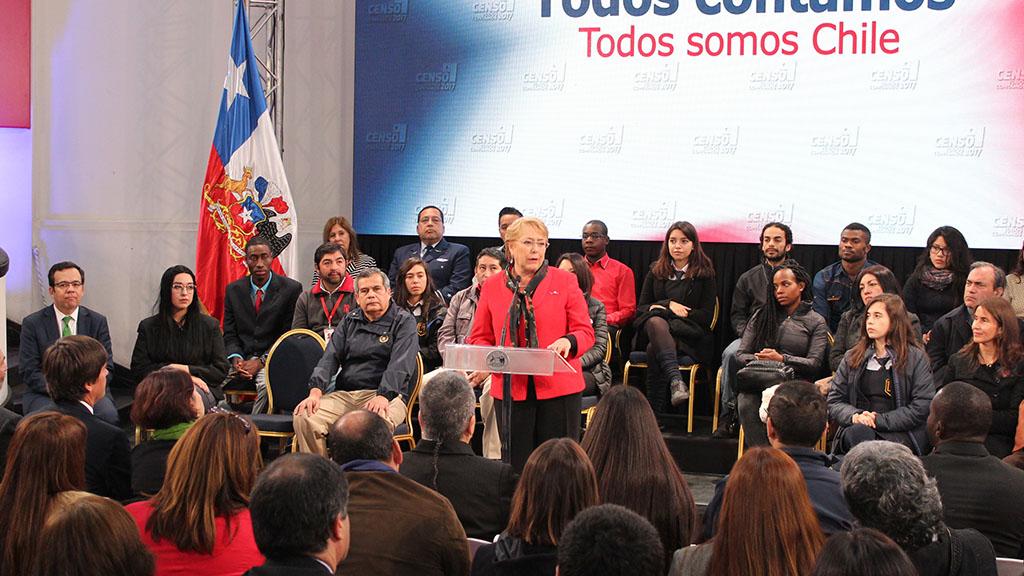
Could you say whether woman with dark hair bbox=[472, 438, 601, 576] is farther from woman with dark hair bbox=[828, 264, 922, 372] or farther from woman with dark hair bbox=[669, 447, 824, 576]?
woman with dark hair bbox=[828, 264, 922, 372]

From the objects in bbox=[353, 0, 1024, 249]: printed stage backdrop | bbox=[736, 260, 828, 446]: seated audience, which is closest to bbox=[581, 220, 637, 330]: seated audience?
bbox=[353, 0, 1024, 249]: printed stage backdrop

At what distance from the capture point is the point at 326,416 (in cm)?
540

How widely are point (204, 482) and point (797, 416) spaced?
5.38 ft

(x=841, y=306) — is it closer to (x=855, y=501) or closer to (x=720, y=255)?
(x=720, y=255)

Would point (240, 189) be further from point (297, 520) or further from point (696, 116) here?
point (297, 520)

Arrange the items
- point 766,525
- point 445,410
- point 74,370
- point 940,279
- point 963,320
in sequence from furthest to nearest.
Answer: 1. point 940,279
2. point 963,320
3. point 74,370
4. point 445,410
5. point 766,525

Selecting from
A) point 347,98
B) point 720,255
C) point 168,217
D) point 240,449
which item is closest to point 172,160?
point 168,217

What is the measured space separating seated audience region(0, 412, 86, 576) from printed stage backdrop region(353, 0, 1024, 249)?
17.1 ft

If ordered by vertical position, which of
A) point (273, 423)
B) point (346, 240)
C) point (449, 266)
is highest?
point (346, 240)

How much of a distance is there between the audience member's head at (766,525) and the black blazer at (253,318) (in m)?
4.63

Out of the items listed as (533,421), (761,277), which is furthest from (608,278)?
(533,421)

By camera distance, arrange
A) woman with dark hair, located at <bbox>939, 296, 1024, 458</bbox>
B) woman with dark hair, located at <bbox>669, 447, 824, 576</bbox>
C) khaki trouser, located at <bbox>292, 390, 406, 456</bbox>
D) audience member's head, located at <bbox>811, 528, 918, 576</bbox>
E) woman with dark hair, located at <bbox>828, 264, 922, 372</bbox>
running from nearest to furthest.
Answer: audience member's head, located at <bbox>811, 528, 918, 576</bbox> < woman with dark hair, located at <bbox>669, 447, 824, 576</bbox> < woman with dark hair, located at <bbox>939, 296, 1024, 458</bbox> < khaki trouser, located at <bbox>292, 390, 406, 456</bbox> < woman with dark hair, located at <bbox>828, 264, 922, 372</bbox>

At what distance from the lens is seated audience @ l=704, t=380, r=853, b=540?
9.38ft

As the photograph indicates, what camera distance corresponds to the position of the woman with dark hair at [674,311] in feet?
21.6
